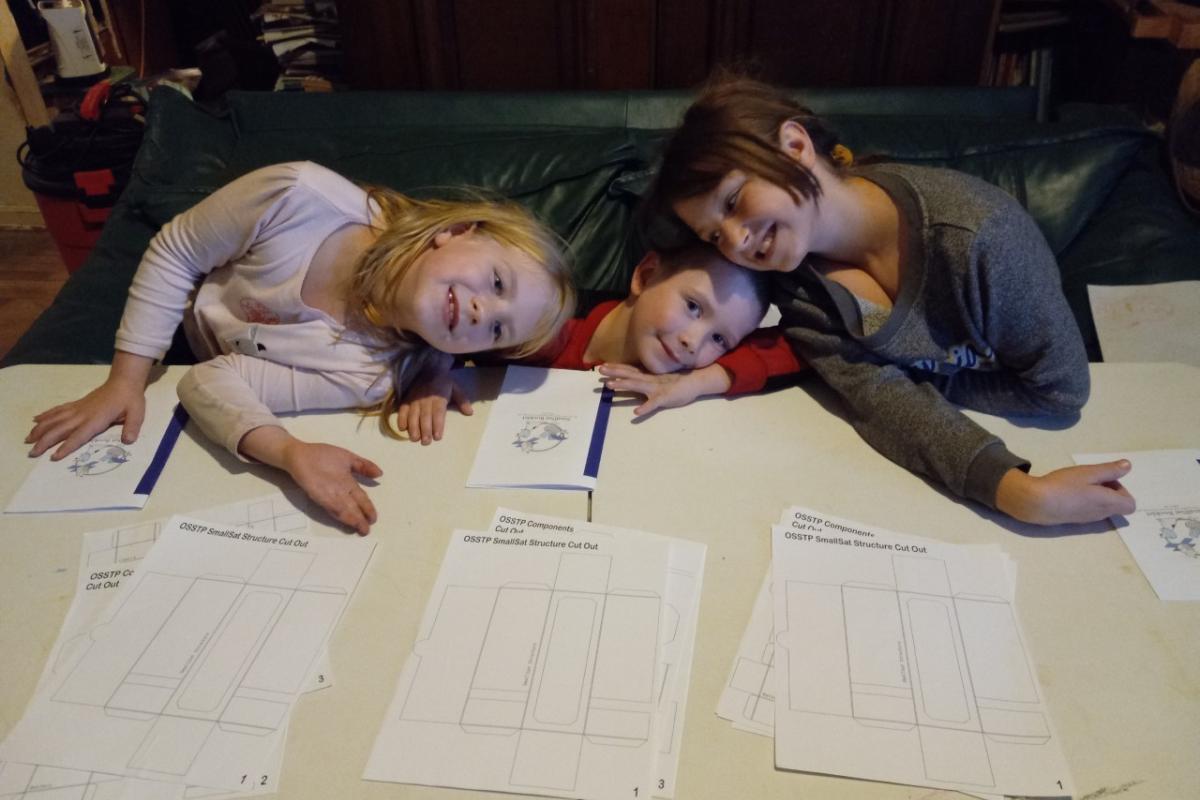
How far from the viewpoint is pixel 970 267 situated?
1.01 m

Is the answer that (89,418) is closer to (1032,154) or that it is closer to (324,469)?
(324,469)

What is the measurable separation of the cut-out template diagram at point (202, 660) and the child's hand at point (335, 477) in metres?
0.07

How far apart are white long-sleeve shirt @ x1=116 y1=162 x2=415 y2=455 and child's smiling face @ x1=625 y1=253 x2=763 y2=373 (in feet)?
1.31

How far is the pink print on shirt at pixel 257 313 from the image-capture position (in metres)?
1.22

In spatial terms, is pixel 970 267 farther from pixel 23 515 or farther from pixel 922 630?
pixel 23 515

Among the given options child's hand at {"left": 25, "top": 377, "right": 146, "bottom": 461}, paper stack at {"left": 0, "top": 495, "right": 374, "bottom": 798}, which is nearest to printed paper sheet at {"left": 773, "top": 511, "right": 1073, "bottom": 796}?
paper stack at {"left": 0, "top": 495, "right": 374, "bottom": 798}

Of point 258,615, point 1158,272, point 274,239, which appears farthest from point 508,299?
point 1158,272

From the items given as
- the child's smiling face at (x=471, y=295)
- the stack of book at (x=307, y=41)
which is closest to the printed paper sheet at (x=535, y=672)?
the child's smiling face at (x=471, y=295)

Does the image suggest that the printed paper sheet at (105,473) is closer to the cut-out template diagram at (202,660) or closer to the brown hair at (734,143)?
the cut-out template diagram at (202,660)

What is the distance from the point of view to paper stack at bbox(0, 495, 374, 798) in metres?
0.69

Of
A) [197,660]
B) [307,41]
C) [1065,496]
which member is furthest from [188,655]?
[307,41]

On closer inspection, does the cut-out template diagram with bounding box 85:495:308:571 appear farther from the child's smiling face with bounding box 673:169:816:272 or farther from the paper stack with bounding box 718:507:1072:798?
the child's smiling face with bounding box 673:169:816:272

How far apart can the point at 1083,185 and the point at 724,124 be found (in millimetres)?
914

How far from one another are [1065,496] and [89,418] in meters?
1.23
